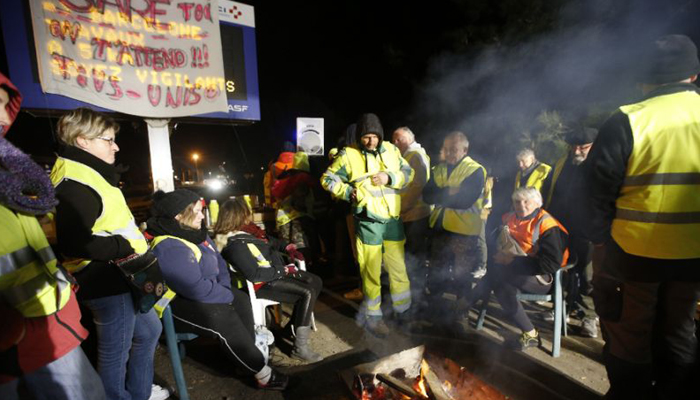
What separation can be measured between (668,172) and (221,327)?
2.99m

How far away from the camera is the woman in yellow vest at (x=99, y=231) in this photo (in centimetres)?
172

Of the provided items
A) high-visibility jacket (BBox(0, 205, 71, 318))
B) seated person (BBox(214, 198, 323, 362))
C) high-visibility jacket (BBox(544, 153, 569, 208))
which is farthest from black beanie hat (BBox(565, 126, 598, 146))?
high-visibility jacket (BBox(0, 205, 71, 318))

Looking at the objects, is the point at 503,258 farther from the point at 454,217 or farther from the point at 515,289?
the point at 454,217

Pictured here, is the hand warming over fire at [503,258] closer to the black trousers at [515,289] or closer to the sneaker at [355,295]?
the black trousers at [515,289]

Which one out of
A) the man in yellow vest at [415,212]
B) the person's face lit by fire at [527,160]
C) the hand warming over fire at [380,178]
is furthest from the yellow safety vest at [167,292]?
the person's face lit by fire at [527,160]

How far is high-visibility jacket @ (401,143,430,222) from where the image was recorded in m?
4.06

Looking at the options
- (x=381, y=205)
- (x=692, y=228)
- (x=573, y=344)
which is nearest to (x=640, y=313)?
(x=692, y=228)

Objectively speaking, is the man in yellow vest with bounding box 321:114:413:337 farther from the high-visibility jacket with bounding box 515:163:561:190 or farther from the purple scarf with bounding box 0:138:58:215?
the purple scarf with bounding box 0:138:58:215

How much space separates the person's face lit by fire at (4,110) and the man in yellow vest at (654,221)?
2.86 meters

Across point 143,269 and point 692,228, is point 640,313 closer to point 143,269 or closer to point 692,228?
point 692,228

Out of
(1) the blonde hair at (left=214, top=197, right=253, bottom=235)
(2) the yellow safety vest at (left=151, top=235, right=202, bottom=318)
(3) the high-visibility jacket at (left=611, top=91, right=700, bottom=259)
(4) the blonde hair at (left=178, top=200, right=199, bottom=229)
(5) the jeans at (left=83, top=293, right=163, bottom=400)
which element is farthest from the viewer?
(1) the blonde hair at (left=214, top=197, right=253, bottom=235)

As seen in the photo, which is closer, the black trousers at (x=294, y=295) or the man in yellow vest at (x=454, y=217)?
the black trousers at (x=294, y=295)

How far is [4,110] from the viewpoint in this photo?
137 centimetres

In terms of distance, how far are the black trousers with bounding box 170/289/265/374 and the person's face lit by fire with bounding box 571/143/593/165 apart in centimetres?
373
